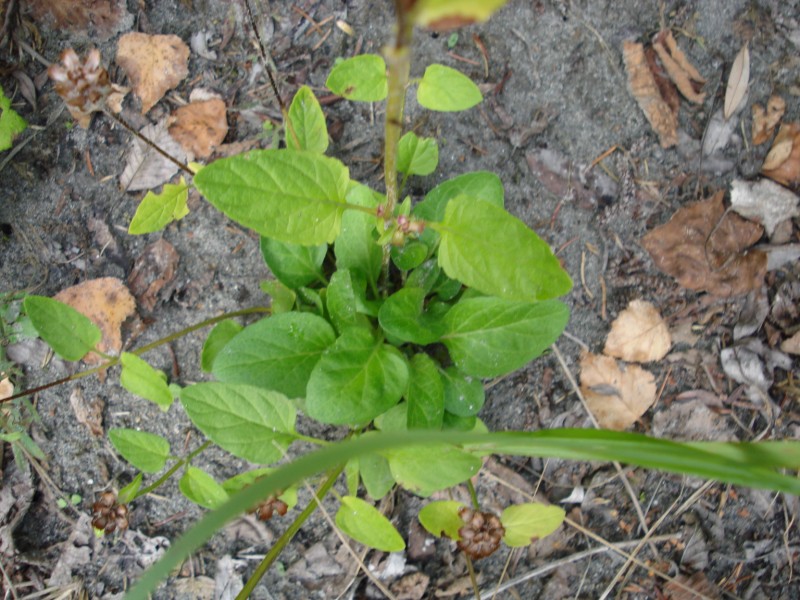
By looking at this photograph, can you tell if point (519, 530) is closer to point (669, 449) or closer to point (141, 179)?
point (669, 449)

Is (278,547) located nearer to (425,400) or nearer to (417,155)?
(425,400)

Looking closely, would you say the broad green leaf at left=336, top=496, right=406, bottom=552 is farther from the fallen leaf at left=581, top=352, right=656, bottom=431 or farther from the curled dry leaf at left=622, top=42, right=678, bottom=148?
the curled dry leaf at left=622, top=42, right=678, bottom=148

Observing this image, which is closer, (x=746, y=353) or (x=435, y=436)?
(x=435, y=436)

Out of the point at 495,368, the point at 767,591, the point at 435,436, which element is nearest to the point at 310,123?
the point at 495,368

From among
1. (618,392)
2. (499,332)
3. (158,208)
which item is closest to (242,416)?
(158,208)

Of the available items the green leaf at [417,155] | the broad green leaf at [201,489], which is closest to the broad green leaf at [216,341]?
the broad green leaf at [201,489]
